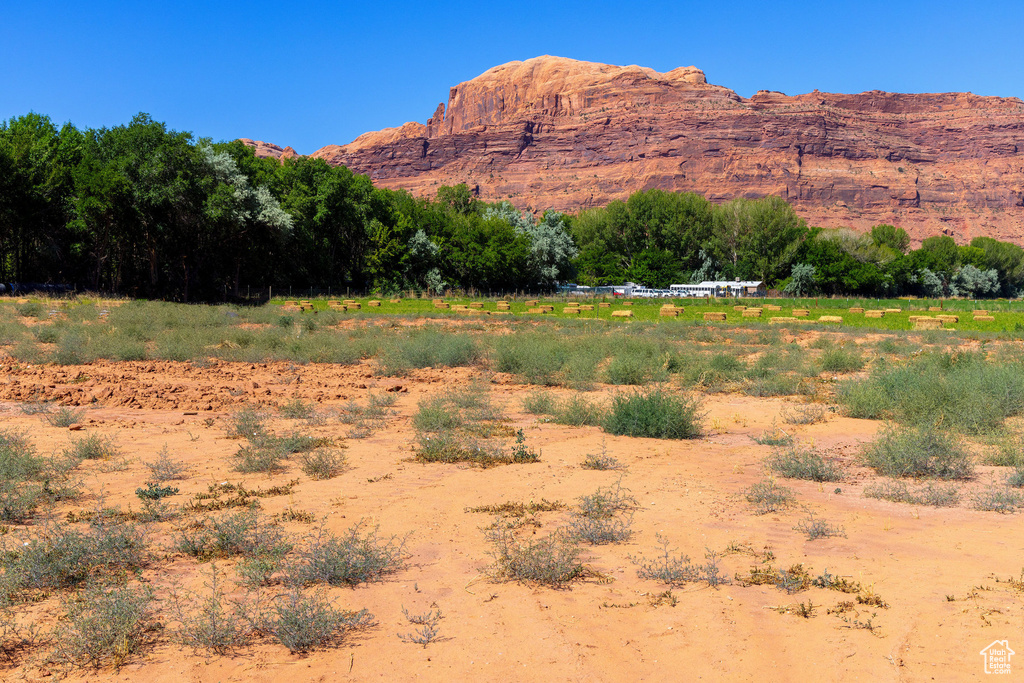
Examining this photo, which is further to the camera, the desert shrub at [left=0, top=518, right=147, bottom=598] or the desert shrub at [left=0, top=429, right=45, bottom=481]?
the desert shrub at [left=0, top=429, right=45, bottom=481]

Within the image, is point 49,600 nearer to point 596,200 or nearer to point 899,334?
point 899,334

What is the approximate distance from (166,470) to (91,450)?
1469 millimetres

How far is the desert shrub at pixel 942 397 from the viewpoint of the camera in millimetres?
11047

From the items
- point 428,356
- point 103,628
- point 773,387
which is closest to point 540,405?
point 773,387

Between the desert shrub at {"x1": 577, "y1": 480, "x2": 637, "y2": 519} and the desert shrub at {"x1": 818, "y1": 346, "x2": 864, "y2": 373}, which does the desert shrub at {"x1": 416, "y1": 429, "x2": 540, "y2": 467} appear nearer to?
the desert shrub at {"x1": 577, "y1": 480, "x2": 637, "y2": 519}

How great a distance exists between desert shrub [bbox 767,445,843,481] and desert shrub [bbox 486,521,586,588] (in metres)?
3.73

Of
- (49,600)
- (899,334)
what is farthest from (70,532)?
(899,334)

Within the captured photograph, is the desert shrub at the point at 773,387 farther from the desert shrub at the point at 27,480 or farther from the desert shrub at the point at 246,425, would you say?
the desert shrub at the point at 27,480

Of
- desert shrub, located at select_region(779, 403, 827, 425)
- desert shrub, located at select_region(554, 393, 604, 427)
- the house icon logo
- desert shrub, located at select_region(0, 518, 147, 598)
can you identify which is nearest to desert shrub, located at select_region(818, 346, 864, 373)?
desert shrub, located at select_region(779, 403, 827, 425)

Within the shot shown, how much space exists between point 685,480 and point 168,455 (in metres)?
6.86

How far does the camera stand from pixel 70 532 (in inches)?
228

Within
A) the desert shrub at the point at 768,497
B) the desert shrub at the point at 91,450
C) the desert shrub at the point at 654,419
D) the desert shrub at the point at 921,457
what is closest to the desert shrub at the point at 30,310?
the desert shrub at the point at 91,450

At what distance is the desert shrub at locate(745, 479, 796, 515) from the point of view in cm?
722

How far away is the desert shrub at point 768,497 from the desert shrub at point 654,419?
3.03m
